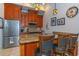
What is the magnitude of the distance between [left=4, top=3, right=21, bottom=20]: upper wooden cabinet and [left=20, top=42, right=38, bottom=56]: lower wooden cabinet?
1.10 feet

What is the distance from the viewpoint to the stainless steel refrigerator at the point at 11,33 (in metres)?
1.43

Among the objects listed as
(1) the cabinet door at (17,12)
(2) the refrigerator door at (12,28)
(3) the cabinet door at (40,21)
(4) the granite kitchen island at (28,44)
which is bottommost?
(4) the granite kitchen island at (28,44)

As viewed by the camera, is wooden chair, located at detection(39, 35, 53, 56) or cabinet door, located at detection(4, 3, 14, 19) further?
wooden chair, located at detection(39, 35, 53, 56)

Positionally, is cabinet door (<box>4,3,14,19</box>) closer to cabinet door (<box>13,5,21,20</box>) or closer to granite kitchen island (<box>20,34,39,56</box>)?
cabinet door (<box>13,5,21,20</box>)

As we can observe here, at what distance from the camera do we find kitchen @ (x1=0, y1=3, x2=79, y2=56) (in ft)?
4.71

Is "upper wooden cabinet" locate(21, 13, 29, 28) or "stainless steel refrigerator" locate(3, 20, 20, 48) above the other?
"upper wooden cabinet" locate(21, 13, 29, 28)

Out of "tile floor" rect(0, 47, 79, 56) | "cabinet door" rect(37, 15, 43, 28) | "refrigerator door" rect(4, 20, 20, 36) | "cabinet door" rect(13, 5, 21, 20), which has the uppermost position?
"cabinet door" rect(13, 5, 21, 20)

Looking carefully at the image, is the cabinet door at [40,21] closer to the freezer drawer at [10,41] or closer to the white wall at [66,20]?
the white wall at [66,20]

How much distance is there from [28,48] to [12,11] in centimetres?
47

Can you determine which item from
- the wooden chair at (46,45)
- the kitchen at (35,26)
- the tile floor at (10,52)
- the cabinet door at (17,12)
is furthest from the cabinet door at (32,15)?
the tile floor at (10,52)

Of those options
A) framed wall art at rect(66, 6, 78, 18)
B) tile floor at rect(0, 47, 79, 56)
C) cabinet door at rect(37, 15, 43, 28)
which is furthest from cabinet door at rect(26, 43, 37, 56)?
framed wall art at rect(66, 6, 78, 18)

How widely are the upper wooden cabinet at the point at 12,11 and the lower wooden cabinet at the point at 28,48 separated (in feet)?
1.10

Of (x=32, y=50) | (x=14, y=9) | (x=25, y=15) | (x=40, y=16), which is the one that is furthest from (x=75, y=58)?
(x=14, y=9)

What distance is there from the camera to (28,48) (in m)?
1.46
